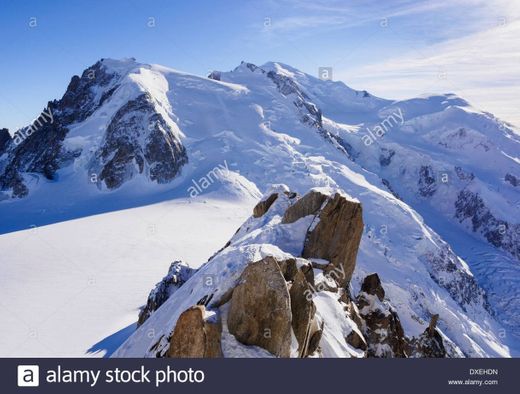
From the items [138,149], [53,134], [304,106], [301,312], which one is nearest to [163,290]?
[301,312]

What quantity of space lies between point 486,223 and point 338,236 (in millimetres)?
182172

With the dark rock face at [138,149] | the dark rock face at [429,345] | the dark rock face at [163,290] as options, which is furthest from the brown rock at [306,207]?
the dark rock face at [138,149]

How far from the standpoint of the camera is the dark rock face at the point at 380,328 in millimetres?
18784

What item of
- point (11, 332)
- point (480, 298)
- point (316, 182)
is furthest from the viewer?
point (480, 298)

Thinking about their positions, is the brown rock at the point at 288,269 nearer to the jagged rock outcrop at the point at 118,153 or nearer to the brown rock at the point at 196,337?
the brown rock at the point at 196,337

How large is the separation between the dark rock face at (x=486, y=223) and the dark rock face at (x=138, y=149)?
471 ft

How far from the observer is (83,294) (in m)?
33.8

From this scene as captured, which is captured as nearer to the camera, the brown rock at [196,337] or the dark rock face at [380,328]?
the brown rock at [196,337]

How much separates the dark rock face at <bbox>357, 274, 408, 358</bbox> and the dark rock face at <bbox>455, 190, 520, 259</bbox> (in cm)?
16846

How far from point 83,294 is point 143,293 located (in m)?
4.60

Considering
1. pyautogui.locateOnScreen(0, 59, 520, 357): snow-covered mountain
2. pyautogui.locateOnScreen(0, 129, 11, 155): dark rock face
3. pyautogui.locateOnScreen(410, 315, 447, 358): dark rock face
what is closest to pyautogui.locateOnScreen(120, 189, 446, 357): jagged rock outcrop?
pyautogui.locateOnScreen(410, 315, 447, 358): dark rock face

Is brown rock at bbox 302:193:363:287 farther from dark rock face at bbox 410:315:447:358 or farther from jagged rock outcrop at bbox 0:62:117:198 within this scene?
jagged rock outcrop at bbox 0:62:117:198

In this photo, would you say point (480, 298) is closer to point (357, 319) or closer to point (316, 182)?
point (316, 182)

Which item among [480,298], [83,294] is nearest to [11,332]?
[83,294]
